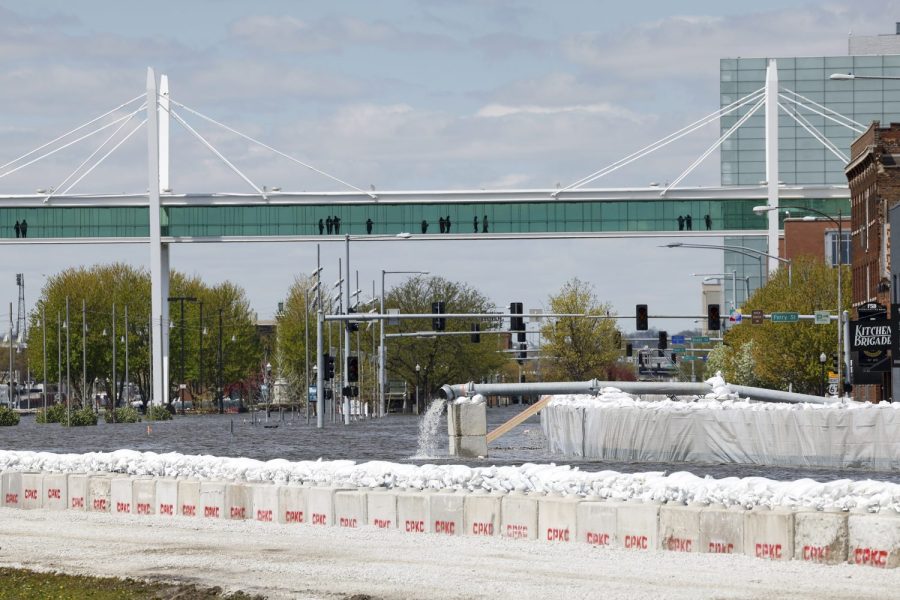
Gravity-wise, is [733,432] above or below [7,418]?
above

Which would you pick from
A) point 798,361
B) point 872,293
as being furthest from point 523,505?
point 798,361

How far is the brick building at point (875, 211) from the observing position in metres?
74.6

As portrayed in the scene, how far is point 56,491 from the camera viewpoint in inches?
1145

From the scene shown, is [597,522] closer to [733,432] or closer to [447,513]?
[447,513]

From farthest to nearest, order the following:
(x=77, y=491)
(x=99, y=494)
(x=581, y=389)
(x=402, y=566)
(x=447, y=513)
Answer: (x=581, y=389) < (x=77, y=491) < (x=99, y=494) < (x=447, y=513) < (x=402, y=566)

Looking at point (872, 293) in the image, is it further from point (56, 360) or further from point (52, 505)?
point (56, 360)

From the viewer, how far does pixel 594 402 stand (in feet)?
167

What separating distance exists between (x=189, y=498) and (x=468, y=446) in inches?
885

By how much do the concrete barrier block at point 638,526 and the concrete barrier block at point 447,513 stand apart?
256 centimetres

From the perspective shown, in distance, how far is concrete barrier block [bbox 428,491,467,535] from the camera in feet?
74.9

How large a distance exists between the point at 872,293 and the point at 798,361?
8110 millimetres

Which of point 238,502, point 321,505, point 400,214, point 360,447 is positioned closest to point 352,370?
point 360,447

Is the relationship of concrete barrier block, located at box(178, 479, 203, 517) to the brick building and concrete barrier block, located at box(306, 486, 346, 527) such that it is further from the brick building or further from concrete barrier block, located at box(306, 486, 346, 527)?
the brick building

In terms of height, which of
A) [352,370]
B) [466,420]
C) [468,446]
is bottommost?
[468,446]
